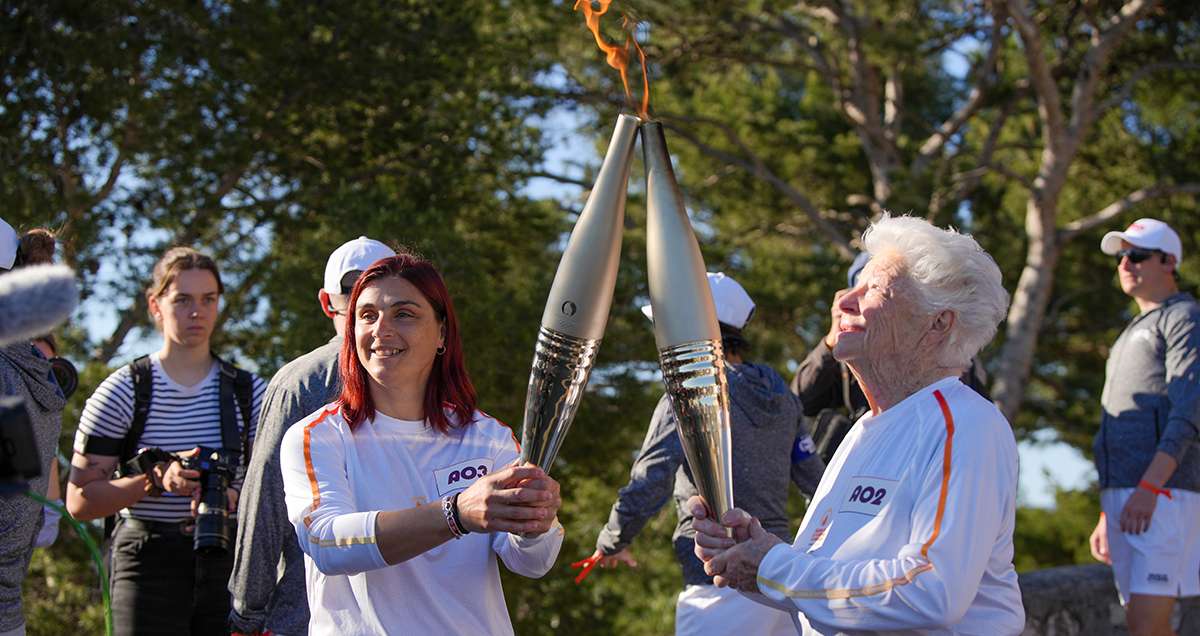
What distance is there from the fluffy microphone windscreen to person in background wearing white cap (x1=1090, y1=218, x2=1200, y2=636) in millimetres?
5323

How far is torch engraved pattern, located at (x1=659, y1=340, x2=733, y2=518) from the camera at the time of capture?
3.07 m

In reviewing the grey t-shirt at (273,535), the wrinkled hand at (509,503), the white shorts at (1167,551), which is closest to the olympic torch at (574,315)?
the wrinkled hand at (509,503)

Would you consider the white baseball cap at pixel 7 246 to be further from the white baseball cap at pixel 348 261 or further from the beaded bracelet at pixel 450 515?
the beaded bracelet at pixel 450 515

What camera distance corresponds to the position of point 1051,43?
17328 millimetres

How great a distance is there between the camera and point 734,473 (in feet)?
15.8

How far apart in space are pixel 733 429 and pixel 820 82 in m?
14.9

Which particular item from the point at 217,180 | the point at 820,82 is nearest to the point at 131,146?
the point at 217,180

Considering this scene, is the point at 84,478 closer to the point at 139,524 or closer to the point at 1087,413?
the point at 139,524

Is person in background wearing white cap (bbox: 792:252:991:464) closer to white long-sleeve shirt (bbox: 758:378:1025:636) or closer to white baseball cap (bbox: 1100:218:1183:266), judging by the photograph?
white baseball cap (bbox: 1100:218:1183:266)

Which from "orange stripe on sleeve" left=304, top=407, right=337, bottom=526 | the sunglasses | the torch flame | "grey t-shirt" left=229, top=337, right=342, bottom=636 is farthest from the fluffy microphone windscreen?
the sunglasses

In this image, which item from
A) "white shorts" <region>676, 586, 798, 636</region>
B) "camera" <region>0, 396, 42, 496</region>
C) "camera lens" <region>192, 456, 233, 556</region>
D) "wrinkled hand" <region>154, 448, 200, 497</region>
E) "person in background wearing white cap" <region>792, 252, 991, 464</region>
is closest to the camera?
"camera" <region>0, 396, 42, 496</region>

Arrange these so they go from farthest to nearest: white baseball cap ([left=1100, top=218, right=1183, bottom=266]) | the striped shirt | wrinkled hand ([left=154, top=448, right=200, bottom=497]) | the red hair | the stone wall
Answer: the stone wall < white baseball cap ([left=1100, top=218, right=1183, bottom=266]) < the striped shirt < wrinkled hand ([left=154, top=448, right=200, bottom=497]) < the red hair

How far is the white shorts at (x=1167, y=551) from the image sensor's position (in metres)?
5.95

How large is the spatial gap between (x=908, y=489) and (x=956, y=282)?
512mm
